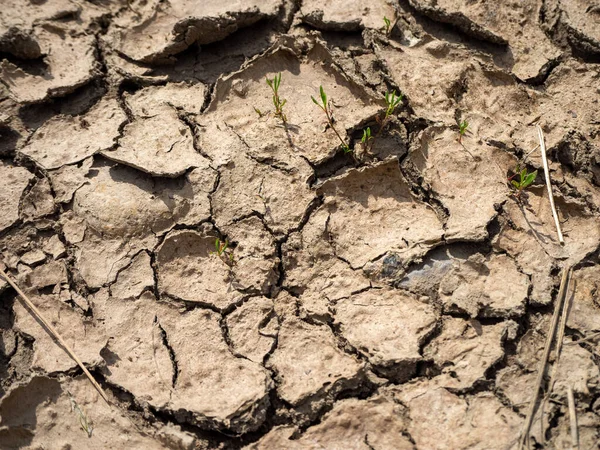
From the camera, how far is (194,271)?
2244mm

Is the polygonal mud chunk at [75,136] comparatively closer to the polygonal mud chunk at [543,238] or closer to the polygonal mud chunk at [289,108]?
the polygonal mud chunk at [289,108]

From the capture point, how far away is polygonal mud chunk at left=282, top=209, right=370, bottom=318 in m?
2.16

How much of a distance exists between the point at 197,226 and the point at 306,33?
117 centimetres

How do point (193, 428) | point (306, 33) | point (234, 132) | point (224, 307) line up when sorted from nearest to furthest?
point (193, 428), point (224, 307), point (234, 132), point (306, 33)

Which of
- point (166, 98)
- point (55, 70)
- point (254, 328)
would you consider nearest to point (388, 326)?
Result: point (254, 328)

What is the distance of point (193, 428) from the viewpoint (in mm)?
1929

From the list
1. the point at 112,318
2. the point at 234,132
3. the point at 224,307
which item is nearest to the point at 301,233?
the point at 224,307

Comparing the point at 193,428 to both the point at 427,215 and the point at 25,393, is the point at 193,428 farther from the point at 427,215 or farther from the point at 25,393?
the point at 427,215

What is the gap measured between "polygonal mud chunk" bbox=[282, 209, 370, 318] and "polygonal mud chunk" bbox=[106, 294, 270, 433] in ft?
1.11

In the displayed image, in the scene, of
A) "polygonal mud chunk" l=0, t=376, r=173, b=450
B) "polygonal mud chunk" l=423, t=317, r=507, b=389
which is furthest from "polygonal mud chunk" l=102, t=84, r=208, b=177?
"polygonal mud chunk" l=423, t=317, r=507, b=389

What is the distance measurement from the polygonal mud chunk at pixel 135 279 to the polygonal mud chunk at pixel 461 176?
48.5 inches

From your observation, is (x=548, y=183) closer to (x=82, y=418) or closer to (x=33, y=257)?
(x=82, y=418)

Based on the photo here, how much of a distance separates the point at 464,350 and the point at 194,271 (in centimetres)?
111

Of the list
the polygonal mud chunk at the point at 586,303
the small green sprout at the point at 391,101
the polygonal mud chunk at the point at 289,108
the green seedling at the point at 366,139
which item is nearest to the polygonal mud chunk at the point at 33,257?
the polygonal mud chunk at the point at 289,108
